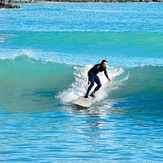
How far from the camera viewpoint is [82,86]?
2088cm

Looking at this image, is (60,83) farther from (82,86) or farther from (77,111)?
(77,111)

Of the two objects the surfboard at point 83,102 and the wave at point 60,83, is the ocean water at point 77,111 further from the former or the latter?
the surfboard at point 83,102

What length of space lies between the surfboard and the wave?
0.65 meters

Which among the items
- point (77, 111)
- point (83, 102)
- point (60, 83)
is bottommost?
point (77, 111)

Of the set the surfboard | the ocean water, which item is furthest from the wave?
the surfboard

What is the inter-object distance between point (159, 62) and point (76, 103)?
45.8 ft

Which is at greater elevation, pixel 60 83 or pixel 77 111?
pixel 60 83

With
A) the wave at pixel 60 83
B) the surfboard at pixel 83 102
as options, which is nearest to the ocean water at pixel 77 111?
the wave at pixel 60 83

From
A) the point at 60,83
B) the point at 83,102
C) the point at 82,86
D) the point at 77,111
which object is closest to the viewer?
the point at 77,111

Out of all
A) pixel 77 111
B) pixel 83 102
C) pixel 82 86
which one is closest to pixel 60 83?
pixel 82 86

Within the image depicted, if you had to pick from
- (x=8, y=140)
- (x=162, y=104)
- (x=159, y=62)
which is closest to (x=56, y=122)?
(x=8, y=140)

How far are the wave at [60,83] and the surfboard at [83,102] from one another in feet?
2.15

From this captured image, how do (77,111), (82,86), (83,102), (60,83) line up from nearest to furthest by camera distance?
1. (77,111)
2. (83,102)
3. (82,86)
4. (60,83)

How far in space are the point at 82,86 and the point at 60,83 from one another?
1.86m
